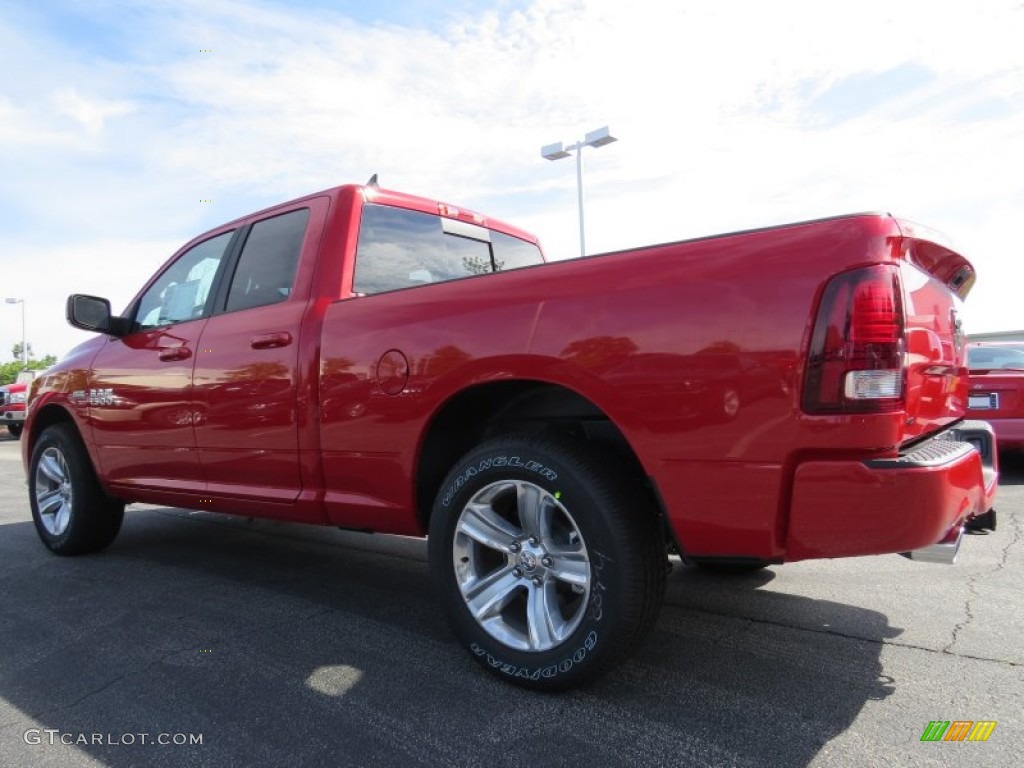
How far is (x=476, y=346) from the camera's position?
2639 millimetres

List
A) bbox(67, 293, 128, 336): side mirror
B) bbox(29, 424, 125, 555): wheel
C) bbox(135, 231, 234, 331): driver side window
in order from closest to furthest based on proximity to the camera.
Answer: bbox(135, 231, 234, 331): driver side window < bbox(67, 293, 128, 336): side mirror < bbox(29, 424, 125, 555): wheel

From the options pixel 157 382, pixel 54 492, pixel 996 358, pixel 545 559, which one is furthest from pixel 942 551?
pixel 996 358

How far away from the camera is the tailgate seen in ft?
6.88

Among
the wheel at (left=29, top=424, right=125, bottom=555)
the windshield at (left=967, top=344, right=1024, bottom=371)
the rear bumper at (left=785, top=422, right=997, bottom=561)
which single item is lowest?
the wheel at (left=29, top=424, right=125, bottom=555)

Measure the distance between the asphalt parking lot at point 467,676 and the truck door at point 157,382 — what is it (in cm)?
64

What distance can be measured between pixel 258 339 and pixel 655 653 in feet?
7.32

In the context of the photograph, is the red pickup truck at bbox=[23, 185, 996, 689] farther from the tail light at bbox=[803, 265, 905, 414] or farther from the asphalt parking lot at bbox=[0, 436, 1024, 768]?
the asphalt parking lot at bbox=[0, 436, 1024, 768]

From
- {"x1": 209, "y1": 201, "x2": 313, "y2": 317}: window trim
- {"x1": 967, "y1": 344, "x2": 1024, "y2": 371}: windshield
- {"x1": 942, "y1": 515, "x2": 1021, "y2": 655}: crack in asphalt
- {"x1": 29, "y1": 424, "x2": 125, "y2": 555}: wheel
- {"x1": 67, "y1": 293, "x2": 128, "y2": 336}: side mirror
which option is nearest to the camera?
{"x1": 942, "y1": 515, "x2": 1021, "y2": 655}: crack in asphalt

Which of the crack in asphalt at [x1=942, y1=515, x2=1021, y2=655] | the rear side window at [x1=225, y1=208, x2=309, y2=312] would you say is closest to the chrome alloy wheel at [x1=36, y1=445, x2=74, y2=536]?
the rear side window at [x1=225, y1=208, x2=309, y2=312]

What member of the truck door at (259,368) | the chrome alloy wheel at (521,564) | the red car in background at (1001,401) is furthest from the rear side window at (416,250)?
the red car in background at (1001,401)

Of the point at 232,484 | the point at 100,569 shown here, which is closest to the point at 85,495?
the point at 100,569

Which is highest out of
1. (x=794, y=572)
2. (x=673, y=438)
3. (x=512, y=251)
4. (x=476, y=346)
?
(x=512, y=251)

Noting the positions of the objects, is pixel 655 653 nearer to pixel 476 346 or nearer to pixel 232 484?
pixel 476 346

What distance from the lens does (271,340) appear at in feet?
11.1
